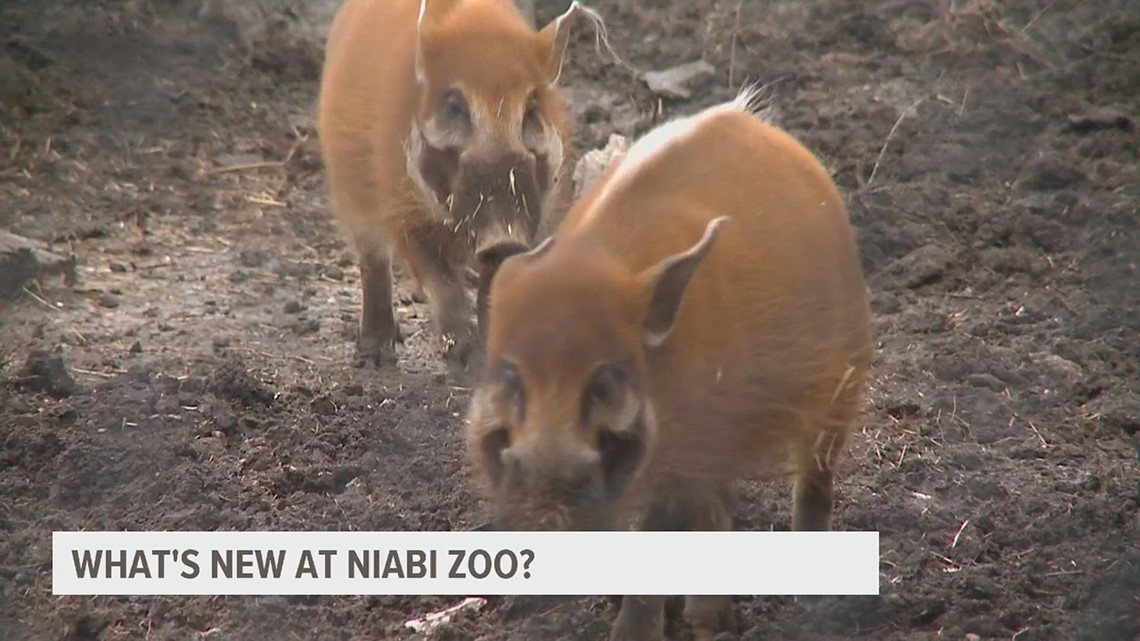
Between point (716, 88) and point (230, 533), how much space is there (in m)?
2.93

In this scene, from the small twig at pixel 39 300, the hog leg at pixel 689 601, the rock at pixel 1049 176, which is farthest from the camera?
the rock at pixel 1049 176

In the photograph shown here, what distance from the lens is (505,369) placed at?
2410 mm

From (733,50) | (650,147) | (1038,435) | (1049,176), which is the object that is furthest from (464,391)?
(733,50)

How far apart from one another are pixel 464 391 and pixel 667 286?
115cm

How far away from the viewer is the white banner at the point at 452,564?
7.80ft

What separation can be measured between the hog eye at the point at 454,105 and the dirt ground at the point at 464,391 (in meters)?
0.58

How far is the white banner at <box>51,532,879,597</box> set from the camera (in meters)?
2.38

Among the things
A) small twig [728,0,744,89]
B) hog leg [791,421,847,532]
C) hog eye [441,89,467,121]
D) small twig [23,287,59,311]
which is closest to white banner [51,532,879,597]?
hog leg [791,421,847,532]

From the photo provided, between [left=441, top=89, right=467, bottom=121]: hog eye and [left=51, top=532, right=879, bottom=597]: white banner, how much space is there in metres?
1.29

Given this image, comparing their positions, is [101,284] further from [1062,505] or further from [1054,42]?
[1054,42]

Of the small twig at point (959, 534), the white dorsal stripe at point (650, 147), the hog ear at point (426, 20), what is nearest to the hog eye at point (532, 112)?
the hog ear at point (426, 20)

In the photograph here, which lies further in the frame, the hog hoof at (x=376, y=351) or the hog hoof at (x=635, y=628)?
the hog hoof at (x=376, y=351)

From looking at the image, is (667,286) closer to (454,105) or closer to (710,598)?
(710,598)

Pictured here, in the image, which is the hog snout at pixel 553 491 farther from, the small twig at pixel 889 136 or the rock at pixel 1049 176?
the rock at pixel 1049 176
